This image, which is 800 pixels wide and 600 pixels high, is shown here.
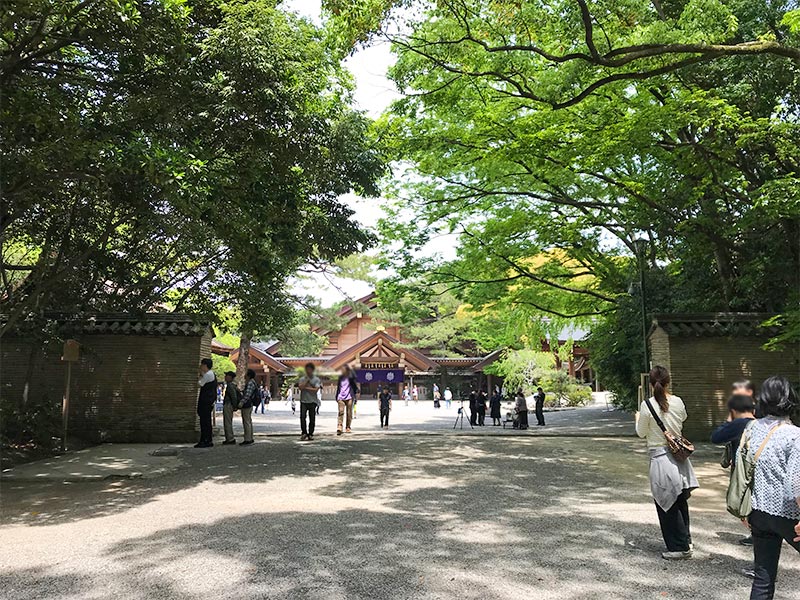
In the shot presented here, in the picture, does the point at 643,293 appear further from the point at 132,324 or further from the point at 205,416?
the point at 132,324

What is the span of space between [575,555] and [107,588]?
3.61 metres

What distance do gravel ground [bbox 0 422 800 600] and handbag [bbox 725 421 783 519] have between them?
76cm

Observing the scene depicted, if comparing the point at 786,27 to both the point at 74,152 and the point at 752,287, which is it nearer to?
the point at 752,287

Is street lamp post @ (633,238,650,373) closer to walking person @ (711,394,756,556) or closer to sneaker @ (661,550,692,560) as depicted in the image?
walking person @ (711,394,756,556)

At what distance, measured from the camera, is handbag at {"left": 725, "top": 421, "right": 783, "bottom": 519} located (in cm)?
356

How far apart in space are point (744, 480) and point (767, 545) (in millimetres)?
383

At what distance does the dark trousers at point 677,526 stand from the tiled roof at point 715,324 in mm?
9279

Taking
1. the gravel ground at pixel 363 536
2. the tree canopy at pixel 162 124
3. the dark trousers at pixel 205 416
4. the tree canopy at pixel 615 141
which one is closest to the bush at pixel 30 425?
the tree canopy at pixel 162 124

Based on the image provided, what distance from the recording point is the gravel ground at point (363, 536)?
410 centimetres

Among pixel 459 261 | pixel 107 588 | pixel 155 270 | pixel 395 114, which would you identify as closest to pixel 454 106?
pixel 395 114

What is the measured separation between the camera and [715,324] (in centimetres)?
1314

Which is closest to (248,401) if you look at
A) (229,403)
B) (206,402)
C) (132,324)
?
(229,403)

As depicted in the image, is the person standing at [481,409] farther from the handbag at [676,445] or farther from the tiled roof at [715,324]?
the handbag at [676,445]

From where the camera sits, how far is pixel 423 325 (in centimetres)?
4056
